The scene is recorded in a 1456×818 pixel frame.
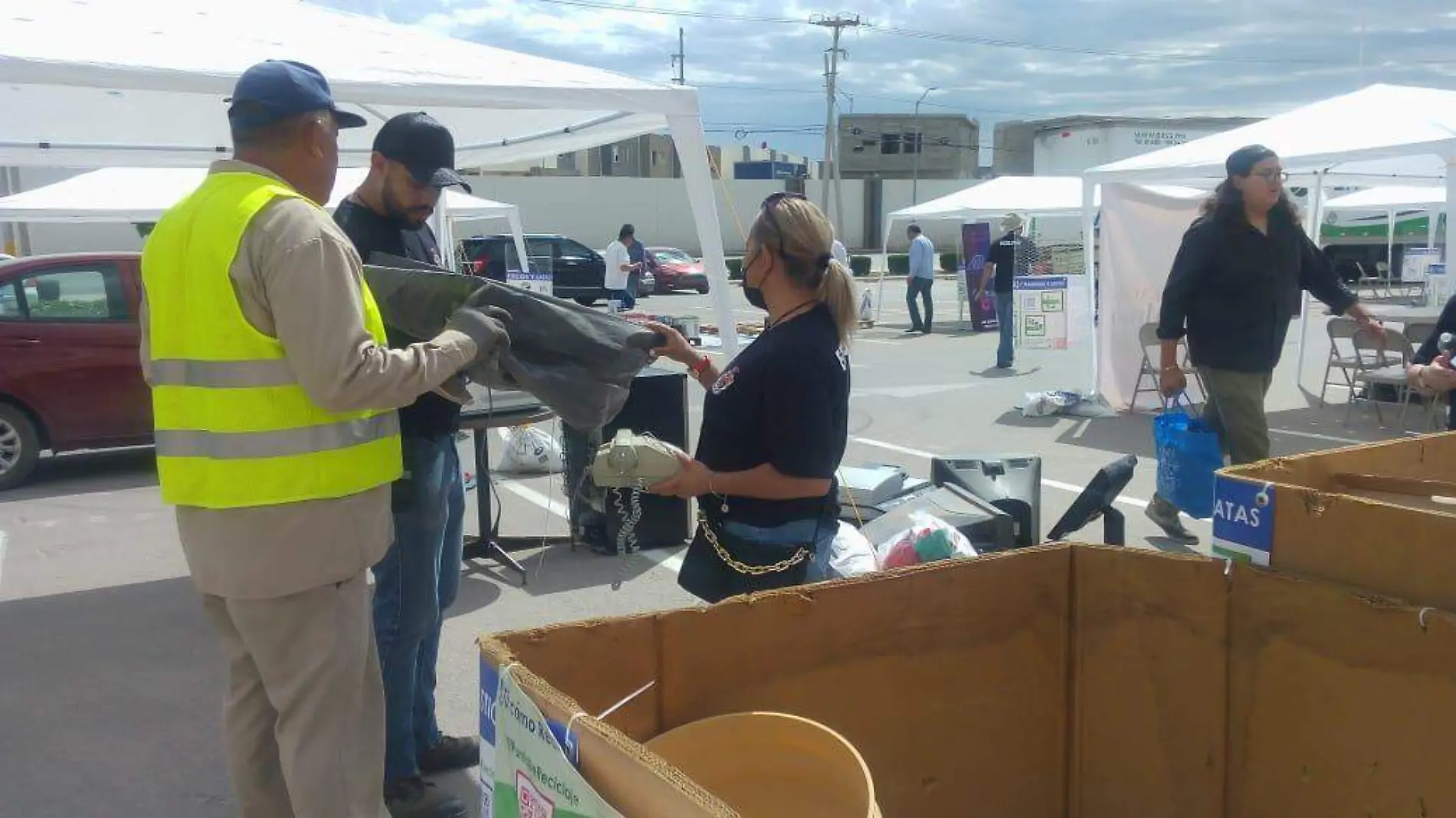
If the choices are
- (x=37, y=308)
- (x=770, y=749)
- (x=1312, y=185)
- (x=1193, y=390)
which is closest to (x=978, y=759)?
(x=770, y=749)

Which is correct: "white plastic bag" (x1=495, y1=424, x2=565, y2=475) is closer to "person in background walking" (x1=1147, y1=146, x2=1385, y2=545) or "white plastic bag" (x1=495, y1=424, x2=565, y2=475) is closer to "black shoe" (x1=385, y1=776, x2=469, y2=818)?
"person in background walking" (x1=1147, y1=146, x2=1385, y2=545)

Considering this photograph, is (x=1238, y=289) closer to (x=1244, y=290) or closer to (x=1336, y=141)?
(x=1244, y=290)

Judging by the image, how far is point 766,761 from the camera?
1.82 m

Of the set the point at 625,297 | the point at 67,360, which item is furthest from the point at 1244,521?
the point at 625,297

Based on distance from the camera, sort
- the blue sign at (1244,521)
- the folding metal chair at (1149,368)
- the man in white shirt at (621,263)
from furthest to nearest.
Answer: the man in white shirt at (621,263)
the folding metal chair at (1149,368)
the blue sign at (1244,521)

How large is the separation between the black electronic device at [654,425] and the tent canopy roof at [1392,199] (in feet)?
60.5

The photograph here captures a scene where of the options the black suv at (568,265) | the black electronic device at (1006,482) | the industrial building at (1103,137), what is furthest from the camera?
the industrial building at (1103,137)

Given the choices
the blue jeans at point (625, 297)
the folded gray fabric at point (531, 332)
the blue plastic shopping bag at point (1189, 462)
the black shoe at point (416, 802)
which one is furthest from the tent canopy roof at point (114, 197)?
the folded gray fabric at point (531, 332)

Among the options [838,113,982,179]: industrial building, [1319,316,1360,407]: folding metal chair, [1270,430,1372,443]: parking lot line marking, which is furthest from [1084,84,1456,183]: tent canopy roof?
[838,113,982,179]: industrial building

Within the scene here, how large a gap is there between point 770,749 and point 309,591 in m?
1.17

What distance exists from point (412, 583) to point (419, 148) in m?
1.18

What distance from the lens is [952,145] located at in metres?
72.9

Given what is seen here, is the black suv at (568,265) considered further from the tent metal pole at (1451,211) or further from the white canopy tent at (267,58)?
the tent metal pole at (1451,211)

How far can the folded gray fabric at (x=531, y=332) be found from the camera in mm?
2797
